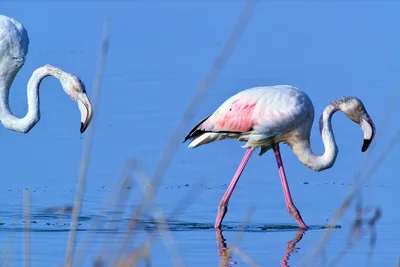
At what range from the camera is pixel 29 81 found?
8953 millimetres

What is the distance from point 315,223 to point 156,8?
1161 centimetres

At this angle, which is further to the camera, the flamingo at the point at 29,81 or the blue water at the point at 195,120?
the flamingo at the point at 29,81

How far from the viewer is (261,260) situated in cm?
730

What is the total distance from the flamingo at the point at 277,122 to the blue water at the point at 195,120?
1.28ft

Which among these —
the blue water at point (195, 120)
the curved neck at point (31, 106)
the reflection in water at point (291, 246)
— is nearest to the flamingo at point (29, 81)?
the curved neck at point (31, 106)

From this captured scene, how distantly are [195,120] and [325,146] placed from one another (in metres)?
2.50

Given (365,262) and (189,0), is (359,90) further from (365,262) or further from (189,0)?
(189,0)

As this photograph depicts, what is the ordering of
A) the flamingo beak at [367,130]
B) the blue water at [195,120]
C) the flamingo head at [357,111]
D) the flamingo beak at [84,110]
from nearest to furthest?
the blue water at [195,120]
the flamingo beak at [84,110]
the flamingo beak at [367,130]
the flamingo head at [357,111]

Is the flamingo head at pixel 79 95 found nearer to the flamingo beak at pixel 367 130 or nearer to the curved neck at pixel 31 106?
the curved neck at pixel 31 106

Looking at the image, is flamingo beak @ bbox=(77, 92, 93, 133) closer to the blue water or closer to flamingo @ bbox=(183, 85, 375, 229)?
the blue water

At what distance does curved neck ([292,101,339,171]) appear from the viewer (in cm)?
916

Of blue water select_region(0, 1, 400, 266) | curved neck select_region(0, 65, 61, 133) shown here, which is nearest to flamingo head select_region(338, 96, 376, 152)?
blue water select_region(0, 1, 400, 266)

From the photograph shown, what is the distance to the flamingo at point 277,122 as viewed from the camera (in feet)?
30.0

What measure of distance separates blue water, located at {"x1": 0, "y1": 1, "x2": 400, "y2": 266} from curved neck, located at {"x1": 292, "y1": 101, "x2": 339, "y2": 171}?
29cm
